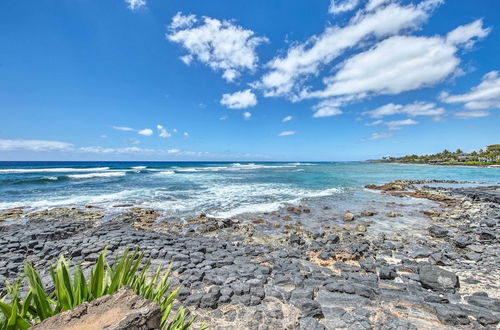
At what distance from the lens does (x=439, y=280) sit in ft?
16.5

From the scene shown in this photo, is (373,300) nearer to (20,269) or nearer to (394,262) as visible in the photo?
(394,262)

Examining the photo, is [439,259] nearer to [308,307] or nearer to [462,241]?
[462,241]

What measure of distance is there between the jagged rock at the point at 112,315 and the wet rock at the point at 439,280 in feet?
18.6

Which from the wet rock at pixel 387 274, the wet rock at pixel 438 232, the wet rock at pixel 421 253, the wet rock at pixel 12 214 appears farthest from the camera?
the wet rock at pixel 12 214

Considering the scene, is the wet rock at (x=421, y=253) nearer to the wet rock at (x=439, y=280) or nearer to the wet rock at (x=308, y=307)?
the wet rock at (x=439, y=280)

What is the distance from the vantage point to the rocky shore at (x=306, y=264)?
3982 mm

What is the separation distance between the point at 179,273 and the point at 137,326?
3.80 meters

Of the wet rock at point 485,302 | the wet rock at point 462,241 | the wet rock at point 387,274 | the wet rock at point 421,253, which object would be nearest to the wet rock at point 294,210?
the wet rock at point 421,253

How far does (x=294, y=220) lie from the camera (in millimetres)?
11422

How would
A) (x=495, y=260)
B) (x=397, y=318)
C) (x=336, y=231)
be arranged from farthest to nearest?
(x=336, y=231)
(x=495, y=260)
(x=397, y=318)

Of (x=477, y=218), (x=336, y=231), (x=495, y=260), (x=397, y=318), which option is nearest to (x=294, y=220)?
(x=336, y=231)

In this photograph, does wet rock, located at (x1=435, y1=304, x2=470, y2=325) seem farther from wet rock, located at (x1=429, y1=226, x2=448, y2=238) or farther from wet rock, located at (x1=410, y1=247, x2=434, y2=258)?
wet rock, located at (x1=429, y1=226, x2=448, y2=238)

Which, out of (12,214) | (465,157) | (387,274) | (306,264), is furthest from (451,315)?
(465,157)

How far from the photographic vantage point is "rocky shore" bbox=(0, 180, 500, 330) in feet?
13.1
